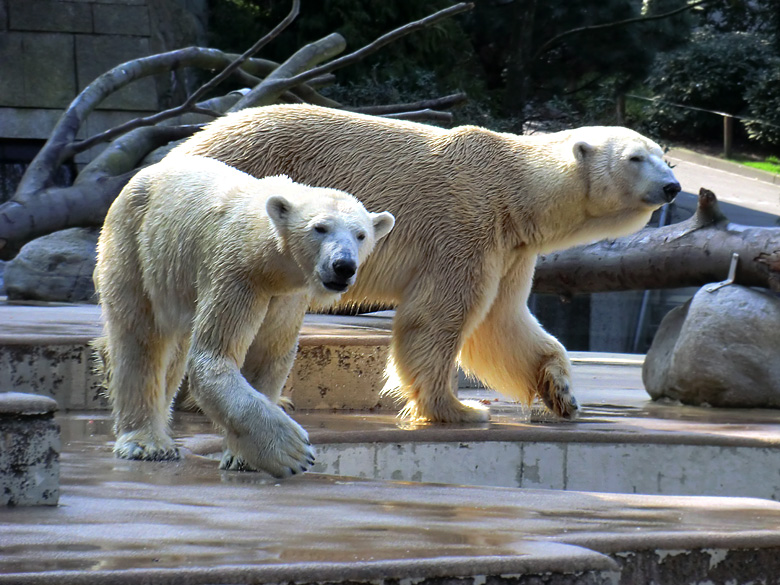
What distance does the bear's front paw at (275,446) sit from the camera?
318 centimetres

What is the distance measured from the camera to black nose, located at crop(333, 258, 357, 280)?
10.3ft

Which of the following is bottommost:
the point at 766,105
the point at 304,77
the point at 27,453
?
the point at 27,453

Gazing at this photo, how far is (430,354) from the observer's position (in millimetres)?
4773

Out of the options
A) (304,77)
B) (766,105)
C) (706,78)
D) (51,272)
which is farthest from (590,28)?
(51,272)

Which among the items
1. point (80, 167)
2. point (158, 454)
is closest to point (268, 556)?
point (158, 454)

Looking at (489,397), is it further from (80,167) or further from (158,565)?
(80,167)

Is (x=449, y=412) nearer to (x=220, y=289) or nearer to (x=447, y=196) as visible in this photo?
(x=447, y=196)

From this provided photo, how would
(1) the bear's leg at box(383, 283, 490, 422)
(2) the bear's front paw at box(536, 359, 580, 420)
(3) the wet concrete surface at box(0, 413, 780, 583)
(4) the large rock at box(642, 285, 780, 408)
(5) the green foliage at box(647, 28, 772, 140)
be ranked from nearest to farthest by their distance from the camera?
(3) the wet concrete surface at box(0, 413, 780, 583)
(1) the bear's leg at box(383, 283, 490, 422)
(2) the bear's front paw at box(536, 359, 580, 420)
(4) the large rock at box(642, 285, 780, 408)
(5) the green foliage at box(647, 28, 772, 140)

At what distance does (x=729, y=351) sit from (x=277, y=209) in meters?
3.28

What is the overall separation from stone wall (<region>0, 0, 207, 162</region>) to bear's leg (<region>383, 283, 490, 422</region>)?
8.79 m

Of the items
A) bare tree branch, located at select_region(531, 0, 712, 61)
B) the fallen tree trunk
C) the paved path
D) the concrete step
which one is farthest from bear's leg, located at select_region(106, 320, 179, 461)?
the paved path

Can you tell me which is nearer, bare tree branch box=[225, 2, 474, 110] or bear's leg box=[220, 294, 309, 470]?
bear's leg box=[220, 294, 309, 470]

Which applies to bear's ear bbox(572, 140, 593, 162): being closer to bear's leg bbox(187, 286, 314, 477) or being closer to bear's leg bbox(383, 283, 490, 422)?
bear's leg bbox(383, 283, 490, 422)

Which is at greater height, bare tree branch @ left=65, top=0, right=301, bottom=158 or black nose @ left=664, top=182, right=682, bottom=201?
bare tree branch @ left=65, top=0, right=301, bottom=158
